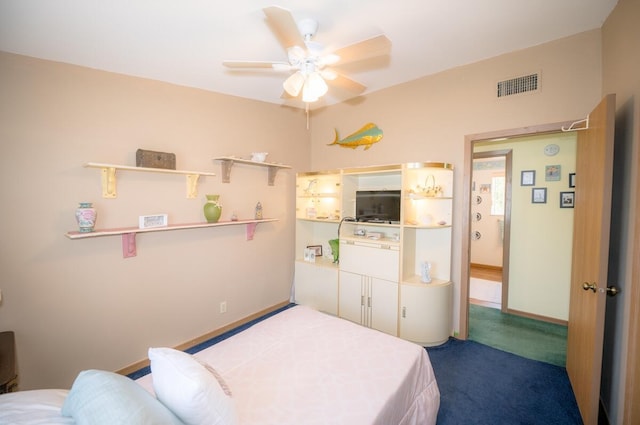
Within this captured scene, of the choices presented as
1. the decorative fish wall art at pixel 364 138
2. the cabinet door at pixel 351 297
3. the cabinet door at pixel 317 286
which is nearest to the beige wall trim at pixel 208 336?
the cabinet door at pixel 317 286

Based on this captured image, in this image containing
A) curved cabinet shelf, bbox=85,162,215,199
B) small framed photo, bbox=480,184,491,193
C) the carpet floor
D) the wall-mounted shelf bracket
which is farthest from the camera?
small framed photo, bbox=480,184,491,193

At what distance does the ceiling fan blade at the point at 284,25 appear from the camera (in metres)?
1.32

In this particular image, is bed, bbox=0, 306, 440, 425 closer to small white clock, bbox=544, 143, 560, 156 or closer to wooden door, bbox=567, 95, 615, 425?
wooden door, bbox=567, 95, 615, 425

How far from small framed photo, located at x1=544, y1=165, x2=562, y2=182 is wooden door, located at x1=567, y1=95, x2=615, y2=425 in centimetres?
141

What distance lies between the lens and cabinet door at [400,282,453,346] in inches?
104

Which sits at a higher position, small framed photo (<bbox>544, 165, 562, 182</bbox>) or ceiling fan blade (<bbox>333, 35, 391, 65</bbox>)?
ceiling fan blade (<bbox>333, 35, 391, 65</bbox>)

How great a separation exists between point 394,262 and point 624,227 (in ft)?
5.40

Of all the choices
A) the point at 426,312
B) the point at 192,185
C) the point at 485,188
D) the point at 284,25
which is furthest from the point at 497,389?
the point at 485,188

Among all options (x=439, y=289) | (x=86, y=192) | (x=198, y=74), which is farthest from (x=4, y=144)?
(x=439, y=289)

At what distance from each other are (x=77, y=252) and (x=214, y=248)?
3.72 feet

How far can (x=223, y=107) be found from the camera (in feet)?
9.76

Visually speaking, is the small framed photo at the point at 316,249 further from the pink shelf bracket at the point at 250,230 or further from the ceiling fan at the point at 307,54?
the ceiling fan at the point at 307,54

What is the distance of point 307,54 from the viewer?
5.61 ft

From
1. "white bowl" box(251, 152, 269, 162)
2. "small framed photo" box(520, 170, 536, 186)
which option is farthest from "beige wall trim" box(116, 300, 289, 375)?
"small framed photo" box(520, 170, 536, 186)
